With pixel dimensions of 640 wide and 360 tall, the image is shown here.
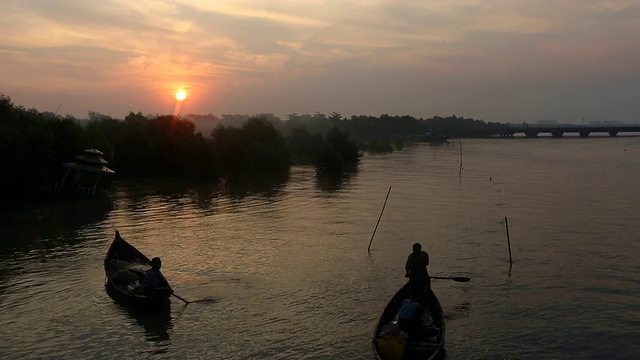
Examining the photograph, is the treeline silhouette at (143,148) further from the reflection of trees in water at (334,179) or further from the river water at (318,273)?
the river water at (318,273)

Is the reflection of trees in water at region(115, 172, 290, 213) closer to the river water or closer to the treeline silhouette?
the river water

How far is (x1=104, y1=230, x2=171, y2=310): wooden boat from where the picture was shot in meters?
18.2

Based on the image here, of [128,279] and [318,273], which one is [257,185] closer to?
[318,273]

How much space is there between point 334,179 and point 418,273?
150 feet

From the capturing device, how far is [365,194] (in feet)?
162

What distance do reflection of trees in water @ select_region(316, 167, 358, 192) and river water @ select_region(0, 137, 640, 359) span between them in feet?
25.1

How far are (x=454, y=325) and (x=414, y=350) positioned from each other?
4.45 m

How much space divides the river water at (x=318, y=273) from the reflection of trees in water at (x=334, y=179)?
25.1 feet

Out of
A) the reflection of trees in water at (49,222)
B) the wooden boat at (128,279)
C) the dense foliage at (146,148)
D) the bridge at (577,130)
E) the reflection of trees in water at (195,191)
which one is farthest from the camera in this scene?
the bridge at (577,130)

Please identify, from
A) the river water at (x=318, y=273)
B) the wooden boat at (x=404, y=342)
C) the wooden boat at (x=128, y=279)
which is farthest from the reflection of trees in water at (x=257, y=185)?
the wooden boat at (x=404, y=342)

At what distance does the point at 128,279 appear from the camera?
19.9 meters

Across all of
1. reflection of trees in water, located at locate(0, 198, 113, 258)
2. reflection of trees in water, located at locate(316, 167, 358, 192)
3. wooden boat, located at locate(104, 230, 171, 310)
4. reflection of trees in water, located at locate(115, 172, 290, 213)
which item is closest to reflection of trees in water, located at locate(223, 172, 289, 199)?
reflection of trees in water, located at locate(115, 172, 290, 213)

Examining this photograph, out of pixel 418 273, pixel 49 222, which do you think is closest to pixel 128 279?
pixel 418 273

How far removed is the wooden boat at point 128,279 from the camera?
18.2 meters
